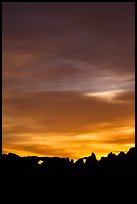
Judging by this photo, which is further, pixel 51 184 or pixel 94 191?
pixel 51 184

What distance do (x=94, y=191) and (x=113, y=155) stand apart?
14.8 m

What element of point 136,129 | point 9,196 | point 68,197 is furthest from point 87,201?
point 136,129

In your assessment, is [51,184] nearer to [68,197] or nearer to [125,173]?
[68,197]

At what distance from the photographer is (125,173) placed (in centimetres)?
4644

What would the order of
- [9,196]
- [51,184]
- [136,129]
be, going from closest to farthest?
[136,129]
[9,196]
[51,184]

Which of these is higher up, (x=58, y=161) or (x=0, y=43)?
(x=0, y=43)

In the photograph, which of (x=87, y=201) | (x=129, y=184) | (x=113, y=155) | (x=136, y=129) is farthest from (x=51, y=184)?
(x=136, y=129)

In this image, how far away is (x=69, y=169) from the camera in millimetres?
49406

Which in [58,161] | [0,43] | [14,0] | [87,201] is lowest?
[87,201]

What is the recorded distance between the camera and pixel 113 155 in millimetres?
52469

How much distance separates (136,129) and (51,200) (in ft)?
82.4

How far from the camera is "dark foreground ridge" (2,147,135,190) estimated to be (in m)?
42.7

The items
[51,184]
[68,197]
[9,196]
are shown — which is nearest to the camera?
[9,196]

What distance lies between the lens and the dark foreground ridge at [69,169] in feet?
140
